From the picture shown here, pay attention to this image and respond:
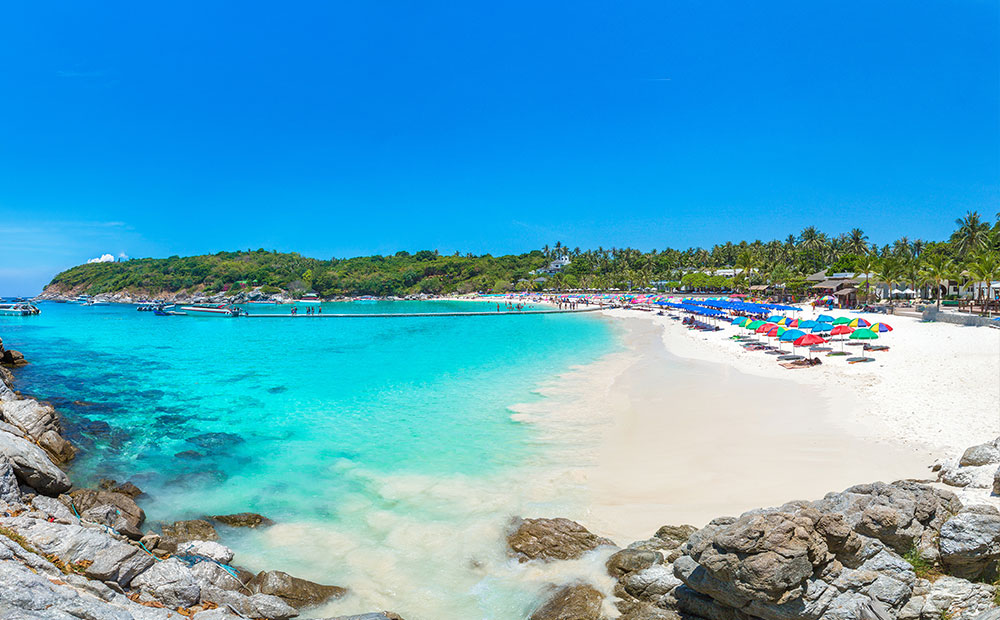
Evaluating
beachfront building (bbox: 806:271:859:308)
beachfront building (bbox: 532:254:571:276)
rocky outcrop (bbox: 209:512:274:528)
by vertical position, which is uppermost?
beachfront building (bbox: 532:254:571:276)

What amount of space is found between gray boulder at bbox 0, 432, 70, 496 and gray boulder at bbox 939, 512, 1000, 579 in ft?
43.5

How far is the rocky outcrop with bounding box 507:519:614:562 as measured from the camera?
7387 mm

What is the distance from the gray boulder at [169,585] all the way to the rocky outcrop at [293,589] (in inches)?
34.7

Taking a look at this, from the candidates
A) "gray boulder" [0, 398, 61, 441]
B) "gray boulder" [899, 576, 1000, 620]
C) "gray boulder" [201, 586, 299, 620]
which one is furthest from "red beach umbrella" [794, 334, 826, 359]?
"gray boulder" [0, 398, 61, 441]

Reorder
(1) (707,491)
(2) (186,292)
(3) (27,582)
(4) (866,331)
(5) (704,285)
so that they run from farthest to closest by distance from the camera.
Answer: (2) (186,292) → (5) (704,285) → (4) (866,331) → (1) (707,491) → (3) (27,582)

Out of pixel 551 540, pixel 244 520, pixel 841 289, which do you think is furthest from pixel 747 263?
pixel 244 520

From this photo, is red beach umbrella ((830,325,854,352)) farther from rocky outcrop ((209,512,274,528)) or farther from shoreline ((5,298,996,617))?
rocky outcrop ((209,512,274,528))

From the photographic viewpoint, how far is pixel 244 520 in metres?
8.81

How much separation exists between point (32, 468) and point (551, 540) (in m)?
8.88

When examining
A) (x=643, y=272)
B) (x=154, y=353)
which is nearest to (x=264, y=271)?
(x=643, y=272)

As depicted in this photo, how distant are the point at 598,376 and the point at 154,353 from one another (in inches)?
1205

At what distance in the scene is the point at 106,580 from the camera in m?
5.61

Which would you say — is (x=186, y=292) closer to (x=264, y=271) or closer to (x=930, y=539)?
(x=264, y=271)

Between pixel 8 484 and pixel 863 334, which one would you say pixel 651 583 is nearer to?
pixel 8 484
